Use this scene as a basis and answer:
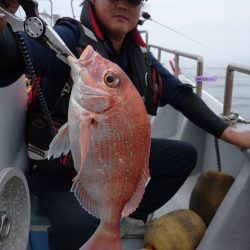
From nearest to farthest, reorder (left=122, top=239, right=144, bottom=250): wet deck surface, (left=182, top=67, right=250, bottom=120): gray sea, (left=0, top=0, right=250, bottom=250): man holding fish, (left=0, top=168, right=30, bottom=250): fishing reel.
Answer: (left=0, top=0, right=250, bottom=250): man holding fish < (left=0, top=168, right=30, bottom=250): fishing reel < (left=122, top=239, right=144, bottom=250): wet deck surface < (left=182, top=67, right=250, bottom=120): gray sea

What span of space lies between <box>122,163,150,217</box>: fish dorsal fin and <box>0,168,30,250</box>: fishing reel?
0.52 metres

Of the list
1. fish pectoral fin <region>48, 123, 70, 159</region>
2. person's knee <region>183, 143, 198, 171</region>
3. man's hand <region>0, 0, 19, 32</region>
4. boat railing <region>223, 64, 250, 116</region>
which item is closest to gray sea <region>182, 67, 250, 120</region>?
boat railing <region>223, 64, 250, 116</region>

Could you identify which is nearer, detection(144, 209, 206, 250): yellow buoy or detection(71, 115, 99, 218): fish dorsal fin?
detection(71, 115, 99, 218): fish dorsal fin

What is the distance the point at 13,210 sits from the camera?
1.78 metres

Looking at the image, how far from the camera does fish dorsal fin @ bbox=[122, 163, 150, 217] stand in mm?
1424

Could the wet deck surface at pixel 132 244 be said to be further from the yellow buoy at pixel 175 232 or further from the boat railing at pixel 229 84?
the boat railing at pixel 229 84

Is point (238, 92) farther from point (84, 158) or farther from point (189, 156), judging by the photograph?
point (84, 158)

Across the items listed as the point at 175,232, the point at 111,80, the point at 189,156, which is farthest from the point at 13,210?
the point at 189,156

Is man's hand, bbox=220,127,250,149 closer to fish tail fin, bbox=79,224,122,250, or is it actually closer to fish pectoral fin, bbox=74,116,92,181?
fish tail fin, bbox=79,224,122,250

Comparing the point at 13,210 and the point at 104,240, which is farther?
the point at 13,210

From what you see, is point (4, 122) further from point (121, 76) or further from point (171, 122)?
point (171, 122)

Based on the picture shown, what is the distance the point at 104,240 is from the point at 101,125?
43 cm

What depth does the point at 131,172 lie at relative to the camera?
139cm

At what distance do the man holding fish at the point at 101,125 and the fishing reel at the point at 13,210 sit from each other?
25 centimetres
